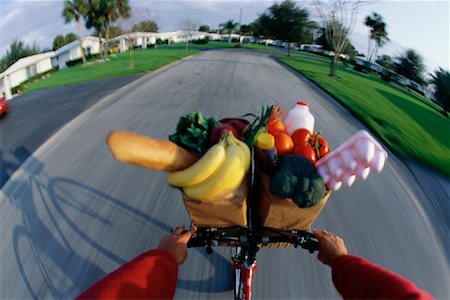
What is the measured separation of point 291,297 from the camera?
2.24m

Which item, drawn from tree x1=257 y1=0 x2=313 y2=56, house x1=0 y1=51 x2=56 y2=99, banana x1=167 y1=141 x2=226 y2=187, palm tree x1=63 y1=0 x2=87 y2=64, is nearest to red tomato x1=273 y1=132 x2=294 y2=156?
banana x1=167 y1=141 x2=226 y2=187

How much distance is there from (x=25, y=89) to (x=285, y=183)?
8.02 metres

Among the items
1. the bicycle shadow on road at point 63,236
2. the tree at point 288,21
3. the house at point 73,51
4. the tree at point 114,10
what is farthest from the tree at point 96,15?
the bicycle shadow on road at point 63,236

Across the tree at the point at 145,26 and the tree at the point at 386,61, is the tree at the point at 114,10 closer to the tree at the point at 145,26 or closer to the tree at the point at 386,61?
the tree at the point at 145,26

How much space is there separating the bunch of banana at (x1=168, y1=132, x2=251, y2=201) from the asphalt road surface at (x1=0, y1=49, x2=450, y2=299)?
156 cm

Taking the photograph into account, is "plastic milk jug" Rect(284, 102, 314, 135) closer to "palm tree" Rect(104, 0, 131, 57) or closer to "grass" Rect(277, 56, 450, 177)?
"grass" Rect(277, 56, 450, 177)

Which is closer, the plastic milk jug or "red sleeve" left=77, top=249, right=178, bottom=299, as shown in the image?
"red sleeve" left=77, top=249, right=178, bottom=299

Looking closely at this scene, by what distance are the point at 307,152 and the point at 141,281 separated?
84 cm

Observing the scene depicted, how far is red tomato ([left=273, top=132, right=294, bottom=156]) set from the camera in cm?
121

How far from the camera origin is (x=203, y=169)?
→ 1030 mm

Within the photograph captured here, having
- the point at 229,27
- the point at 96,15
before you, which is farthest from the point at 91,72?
the point at 229,27

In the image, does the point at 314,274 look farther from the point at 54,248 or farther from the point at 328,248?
the point at 54,248

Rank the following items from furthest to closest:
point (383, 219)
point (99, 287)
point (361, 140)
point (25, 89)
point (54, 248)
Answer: point (25, 89)
point (383, 219)
point (54, 248)
point (361, 140)
point (99, 287)

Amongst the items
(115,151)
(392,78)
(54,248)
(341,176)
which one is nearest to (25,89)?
(54,248)
